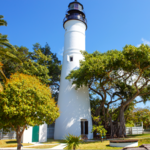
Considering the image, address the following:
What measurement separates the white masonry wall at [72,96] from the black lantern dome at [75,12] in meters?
0.65

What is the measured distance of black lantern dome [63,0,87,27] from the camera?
70.9 ft

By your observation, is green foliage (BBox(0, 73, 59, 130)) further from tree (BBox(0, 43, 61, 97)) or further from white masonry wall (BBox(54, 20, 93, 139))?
tree (BBox(0, 43, 61, 97))

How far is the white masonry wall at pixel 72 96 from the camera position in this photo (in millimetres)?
17656

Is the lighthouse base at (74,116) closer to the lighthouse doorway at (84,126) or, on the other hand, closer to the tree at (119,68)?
the lighthouse doorway at (84,126)

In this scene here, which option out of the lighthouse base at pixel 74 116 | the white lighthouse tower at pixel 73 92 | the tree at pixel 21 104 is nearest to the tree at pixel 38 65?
the white lighthouse tower at pixel 73 92

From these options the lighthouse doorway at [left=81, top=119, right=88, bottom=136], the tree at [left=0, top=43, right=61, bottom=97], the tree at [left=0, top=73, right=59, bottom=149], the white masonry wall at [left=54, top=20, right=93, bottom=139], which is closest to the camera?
the tree at [left=0, top=73, right=59, bottom=149]

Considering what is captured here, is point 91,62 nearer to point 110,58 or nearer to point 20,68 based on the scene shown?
point 110,58

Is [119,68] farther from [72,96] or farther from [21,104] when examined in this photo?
[21,104]

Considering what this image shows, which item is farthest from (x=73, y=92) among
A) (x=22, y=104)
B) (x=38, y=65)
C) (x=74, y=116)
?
(x=22, y=104)

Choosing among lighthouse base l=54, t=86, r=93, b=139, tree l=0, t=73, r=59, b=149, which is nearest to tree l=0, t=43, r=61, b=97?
lighthouse base l=54, t=86, r=93, b=139

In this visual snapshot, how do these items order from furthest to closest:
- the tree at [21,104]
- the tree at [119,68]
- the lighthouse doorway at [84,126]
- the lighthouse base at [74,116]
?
1. the lighthouse doorway at [84,126]
2. the lighthouse base at [74,116]
3. the tree at [119,68]
4. the tree at [21,104]

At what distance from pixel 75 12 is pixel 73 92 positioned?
37.9 ft

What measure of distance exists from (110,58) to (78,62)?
538 centimetres

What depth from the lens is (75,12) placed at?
72.4ft
